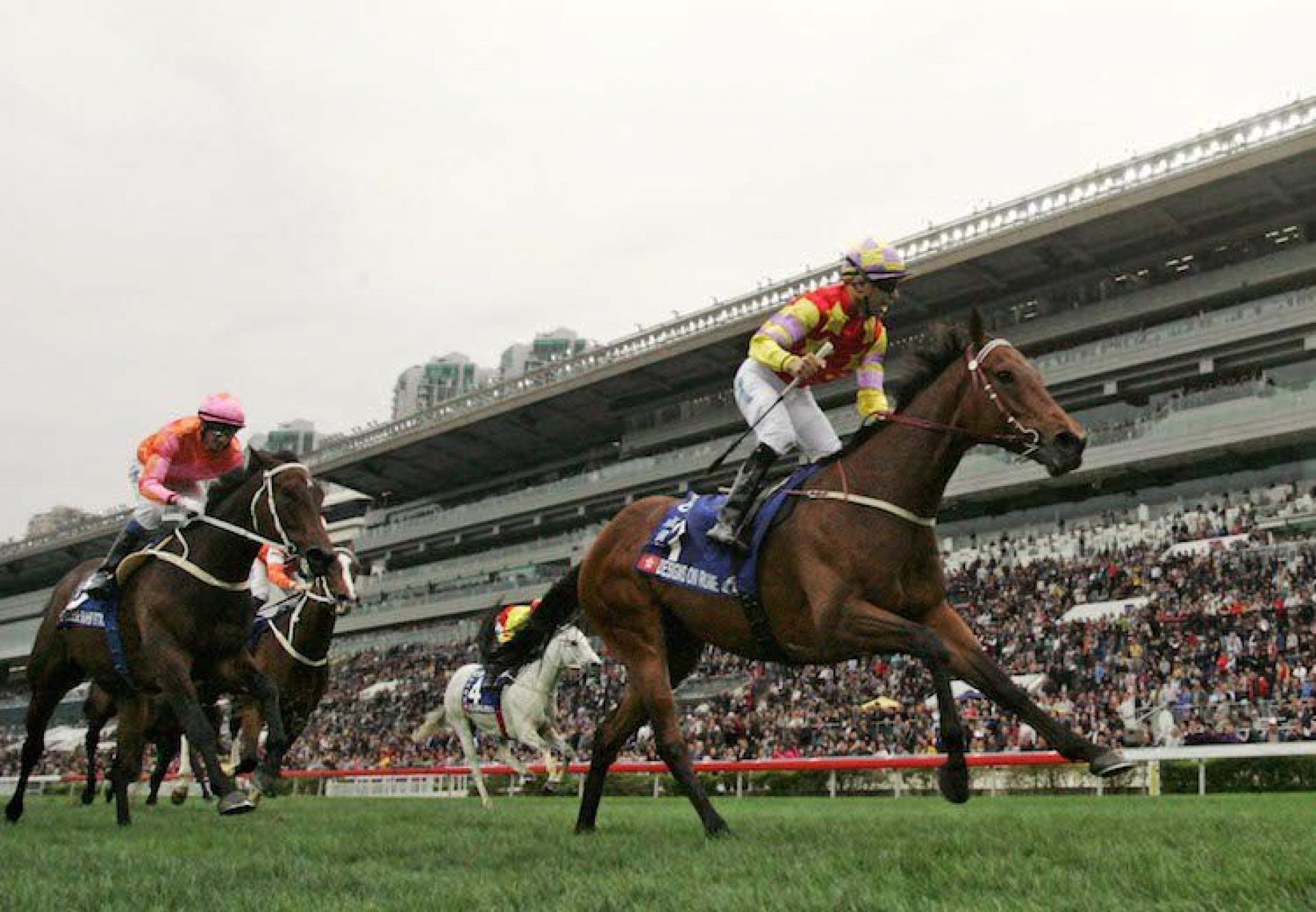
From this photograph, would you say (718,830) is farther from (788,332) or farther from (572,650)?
(572,650)

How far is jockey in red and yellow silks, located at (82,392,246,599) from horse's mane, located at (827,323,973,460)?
490 centimetres

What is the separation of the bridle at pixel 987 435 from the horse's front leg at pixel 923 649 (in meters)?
1.08

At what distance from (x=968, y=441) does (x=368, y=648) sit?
44.8m

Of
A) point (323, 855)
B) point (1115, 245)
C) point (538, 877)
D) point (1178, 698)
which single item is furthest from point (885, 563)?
point (1115, 245)

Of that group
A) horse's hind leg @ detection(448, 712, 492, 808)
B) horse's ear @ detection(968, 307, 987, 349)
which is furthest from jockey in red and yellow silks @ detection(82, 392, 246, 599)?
horse's hind leg @ detection(448, 712, 492, 808)

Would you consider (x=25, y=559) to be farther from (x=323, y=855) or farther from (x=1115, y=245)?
(x=323, y=855)

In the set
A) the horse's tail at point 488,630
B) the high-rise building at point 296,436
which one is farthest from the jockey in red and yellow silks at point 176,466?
the high-rise building at point 296,436

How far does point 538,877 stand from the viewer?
170 inches

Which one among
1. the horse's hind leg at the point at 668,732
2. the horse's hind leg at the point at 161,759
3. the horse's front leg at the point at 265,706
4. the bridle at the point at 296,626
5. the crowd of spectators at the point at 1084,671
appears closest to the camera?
the horse's hind leg at the point at 668,732

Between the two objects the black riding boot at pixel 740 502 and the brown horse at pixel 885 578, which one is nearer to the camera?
the brown horse at pixel 885 578

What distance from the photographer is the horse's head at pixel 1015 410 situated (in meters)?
6.07

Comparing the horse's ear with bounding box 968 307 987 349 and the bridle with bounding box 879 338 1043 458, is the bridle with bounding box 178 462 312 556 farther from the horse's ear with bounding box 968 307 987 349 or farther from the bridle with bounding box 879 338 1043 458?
the horse's ear with bounding box 968 307 987 349

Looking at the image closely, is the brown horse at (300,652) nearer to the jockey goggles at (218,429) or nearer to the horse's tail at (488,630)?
the horse's tail at (488,630)

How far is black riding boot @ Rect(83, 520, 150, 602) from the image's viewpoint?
29.5 feet
